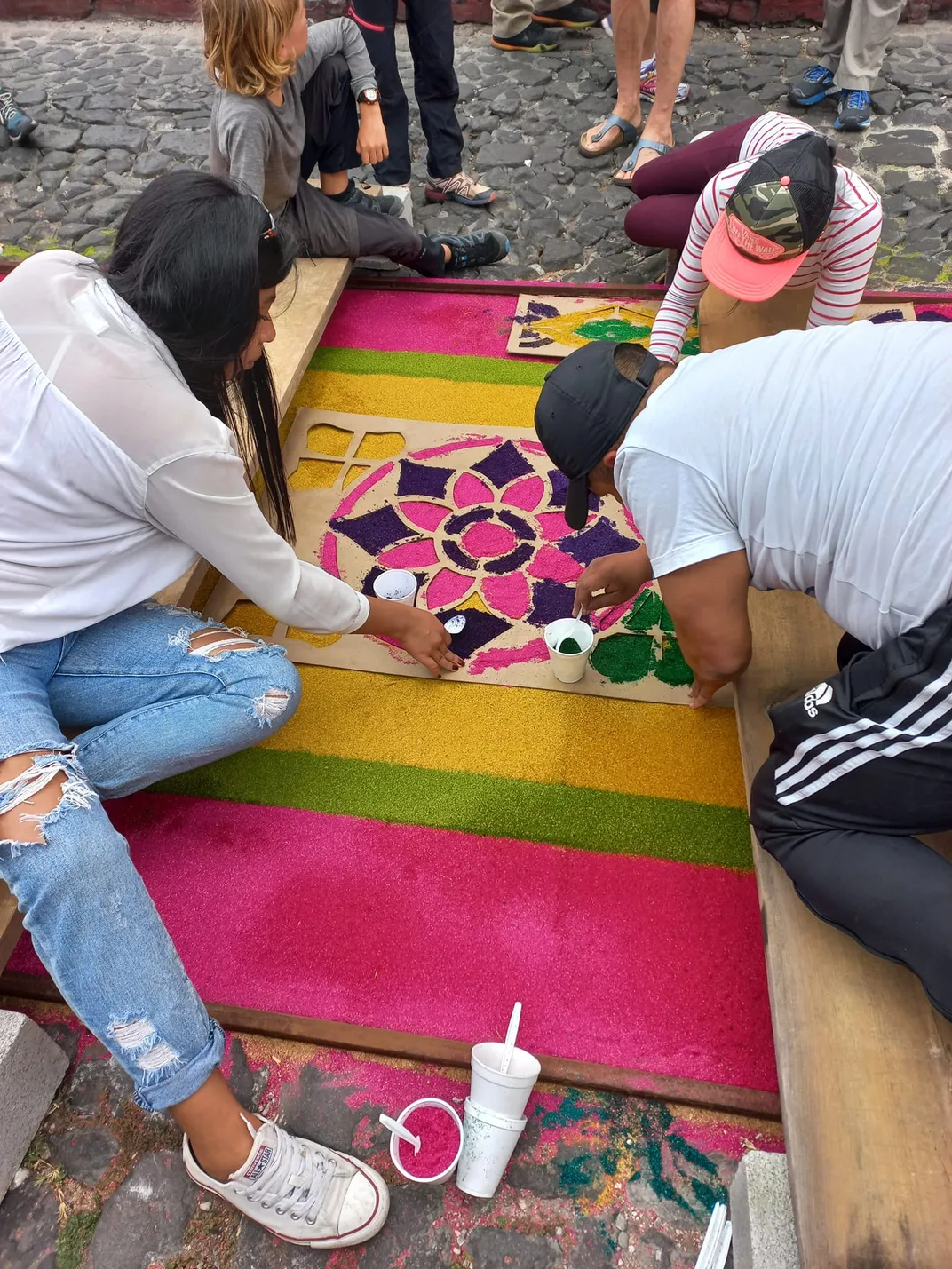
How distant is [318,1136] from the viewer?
1720mm

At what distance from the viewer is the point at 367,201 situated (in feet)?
12.0

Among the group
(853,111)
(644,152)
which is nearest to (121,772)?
(644,152)

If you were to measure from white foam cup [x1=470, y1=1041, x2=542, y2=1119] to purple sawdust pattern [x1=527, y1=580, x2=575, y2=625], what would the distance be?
116 centimetres

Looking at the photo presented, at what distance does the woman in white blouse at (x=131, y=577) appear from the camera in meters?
1.52

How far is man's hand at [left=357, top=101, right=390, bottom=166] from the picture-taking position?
3311mm

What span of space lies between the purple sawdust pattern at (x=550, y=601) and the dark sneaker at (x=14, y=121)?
4.20 m

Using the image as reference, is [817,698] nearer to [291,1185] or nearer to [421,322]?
[291,1185]

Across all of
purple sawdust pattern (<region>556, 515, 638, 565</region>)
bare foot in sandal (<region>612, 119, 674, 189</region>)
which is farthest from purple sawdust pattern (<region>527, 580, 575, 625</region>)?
bare foot in sandal (<region>612, 119, 674, 189</region>)

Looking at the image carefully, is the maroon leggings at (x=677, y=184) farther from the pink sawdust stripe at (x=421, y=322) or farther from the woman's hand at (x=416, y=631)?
the woman's hand at (x=416, y=631)

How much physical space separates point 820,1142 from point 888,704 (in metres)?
0.69

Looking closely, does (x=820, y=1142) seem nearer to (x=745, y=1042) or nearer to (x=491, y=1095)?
(x=745, y=1042)

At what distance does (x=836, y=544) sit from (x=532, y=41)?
4927 mm

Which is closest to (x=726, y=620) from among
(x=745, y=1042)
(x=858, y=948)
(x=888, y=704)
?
(x=888, y=704)

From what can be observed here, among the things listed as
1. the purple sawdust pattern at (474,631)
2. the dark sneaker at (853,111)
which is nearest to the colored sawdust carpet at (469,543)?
the purple sawdust pattern at (474,631)
